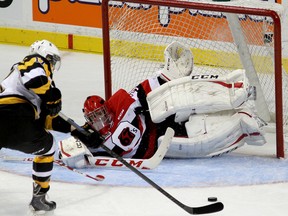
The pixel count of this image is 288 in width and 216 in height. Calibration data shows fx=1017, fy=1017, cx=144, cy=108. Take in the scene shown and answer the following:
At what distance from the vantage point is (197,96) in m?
5.50

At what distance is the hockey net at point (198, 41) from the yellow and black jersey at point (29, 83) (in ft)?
4.13

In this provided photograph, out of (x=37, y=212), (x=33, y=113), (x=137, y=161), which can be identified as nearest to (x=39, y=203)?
Result: (x=37, y=212)

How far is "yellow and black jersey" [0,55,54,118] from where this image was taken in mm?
4449

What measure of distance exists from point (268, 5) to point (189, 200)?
53.0 inches

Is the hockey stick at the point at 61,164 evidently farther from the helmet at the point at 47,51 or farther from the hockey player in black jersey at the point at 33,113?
the helmet at the point at 47,51

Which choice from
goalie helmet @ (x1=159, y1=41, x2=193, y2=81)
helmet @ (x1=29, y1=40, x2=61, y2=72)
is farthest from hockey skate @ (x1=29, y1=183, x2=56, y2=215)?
goalie helmet @ (x1=159, y1=41, x2=193, y2=81)

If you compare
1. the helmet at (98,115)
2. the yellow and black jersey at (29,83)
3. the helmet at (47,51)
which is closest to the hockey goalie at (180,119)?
the helmet at (98,115)

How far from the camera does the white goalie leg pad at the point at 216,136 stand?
543cm

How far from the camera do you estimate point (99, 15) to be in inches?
314

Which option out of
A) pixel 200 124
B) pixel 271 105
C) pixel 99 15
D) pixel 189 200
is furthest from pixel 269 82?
pixel 99 15

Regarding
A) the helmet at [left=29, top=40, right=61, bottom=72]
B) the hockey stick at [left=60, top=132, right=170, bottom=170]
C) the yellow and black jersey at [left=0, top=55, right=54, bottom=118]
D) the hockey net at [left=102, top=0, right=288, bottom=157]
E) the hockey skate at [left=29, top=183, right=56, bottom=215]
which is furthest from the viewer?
the hockey net at [left=102, top=0, right=288, bottom=157]

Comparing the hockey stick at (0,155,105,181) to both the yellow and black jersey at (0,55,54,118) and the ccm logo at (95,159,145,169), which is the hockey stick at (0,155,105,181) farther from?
the yellow and black jersey at (0,55,54,118)

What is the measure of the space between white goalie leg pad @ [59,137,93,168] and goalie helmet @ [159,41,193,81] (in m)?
0.67

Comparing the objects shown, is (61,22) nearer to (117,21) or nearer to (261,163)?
(117,21)
